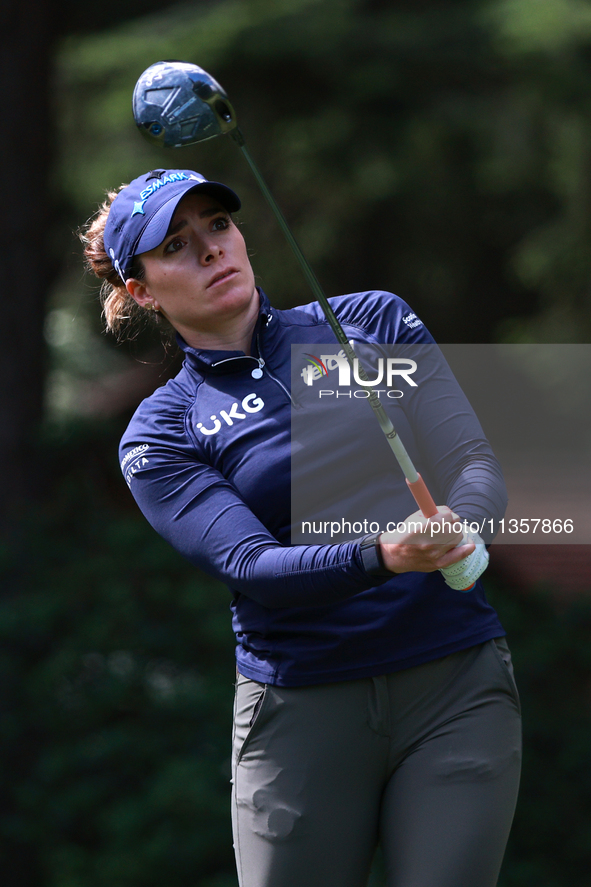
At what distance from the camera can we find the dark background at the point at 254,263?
4.23 meters

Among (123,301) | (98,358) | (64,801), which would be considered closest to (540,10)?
(123,301)

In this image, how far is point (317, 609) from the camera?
1954 mm

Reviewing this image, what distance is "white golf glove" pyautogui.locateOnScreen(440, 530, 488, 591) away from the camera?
1750 mm

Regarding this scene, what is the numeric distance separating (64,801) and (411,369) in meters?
3.03

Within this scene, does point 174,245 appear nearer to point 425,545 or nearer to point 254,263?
point 425,545

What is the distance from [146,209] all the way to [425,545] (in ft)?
2.97

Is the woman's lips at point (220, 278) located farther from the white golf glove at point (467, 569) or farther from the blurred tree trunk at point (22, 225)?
the blurred tree trunk at point (22, 225)

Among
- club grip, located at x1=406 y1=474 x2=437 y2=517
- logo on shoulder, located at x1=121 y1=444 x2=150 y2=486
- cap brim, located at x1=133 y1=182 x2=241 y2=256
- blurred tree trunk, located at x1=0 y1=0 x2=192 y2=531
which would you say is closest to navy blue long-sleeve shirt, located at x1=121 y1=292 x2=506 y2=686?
logo on shoulder, located at x1=121 y1=444 x2=150 y2=486

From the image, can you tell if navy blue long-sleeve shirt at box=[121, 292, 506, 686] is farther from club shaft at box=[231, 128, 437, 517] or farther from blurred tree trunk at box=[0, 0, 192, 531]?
blurred tree trunk at box=[0, 0, 192, 531]

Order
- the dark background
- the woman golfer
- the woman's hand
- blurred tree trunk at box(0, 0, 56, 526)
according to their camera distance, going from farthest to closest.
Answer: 1. blurred tree trunk at box(0, 0, 56, 526)
2. the dark background
3. the woman golfer
4. the woman's hand

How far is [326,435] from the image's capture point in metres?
1.98

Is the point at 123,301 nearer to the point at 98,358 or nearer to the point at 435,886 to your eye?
the point at 435,886

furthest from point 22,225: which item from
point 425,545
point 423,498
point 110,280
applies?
point 425,545

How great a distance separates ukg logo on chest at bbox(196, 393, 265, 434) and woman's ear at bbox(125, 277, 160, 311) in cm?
31
